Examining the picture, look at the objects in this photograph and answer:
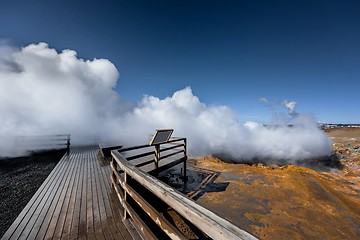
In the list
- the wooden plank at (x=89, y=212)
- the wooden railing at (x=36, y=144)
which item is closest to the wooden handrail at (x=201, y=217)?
the wooden plank at (x=89, y=212)

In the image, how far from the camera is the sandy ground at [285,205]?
4.39 metres

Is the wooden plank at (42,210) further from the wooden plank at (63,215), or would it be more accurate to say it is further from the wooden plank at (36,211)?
the wooden plank at (63,215)

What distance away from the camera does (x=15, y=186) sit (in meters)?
6.09

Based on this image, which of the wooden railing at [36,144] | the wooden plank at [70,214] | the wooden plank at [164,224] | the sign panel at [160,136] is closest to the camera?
the wooden plank at [164,224]

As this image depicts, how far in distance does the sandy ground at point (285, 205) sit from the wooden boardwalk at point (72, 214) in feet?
7.04

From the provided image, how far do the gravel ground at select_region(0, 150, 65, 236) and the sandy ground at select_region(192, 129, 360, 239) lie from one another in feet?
17.7

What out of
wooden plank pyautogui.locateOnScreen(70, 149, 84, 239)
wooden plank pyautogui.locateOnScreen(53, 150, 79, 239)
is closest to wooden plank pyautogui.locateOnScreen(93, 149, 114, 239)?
wooden plank pyautogui.locateOnScreen(70, 149, 84, 239)

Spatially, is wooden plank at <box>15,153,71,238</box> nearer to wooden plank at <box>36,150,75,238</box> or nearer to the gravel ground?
wooden plank at <box>36,150,75,238</box>

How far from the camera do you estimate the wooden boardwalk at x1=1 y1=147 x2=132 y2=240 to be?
2854 millimetres

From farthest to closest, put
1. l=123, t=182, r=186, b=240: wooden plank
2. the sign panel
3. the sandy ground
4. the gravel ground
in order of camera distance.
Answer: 1. the sign panel
2. the sandy ground
3. the gravel ground
4. l=123, t=182, r=186, b=240: wooden plank

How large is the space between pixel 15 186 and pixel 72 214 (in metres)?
4.83

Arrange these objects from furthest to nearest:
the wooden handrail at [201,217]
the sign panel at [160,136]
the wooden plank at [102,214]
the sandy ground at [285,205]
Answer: the sign panel at [160,136] < the sandy ground at [285,205] < the wooden plank at [102,214] < the wooden handrail at [201,217]

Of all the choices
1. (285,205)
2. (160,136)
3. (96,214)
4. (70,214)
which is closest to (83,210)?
(70,214)

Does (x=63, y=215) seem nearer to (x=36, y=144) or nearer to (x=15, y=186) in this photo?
(x=15, y=186)
